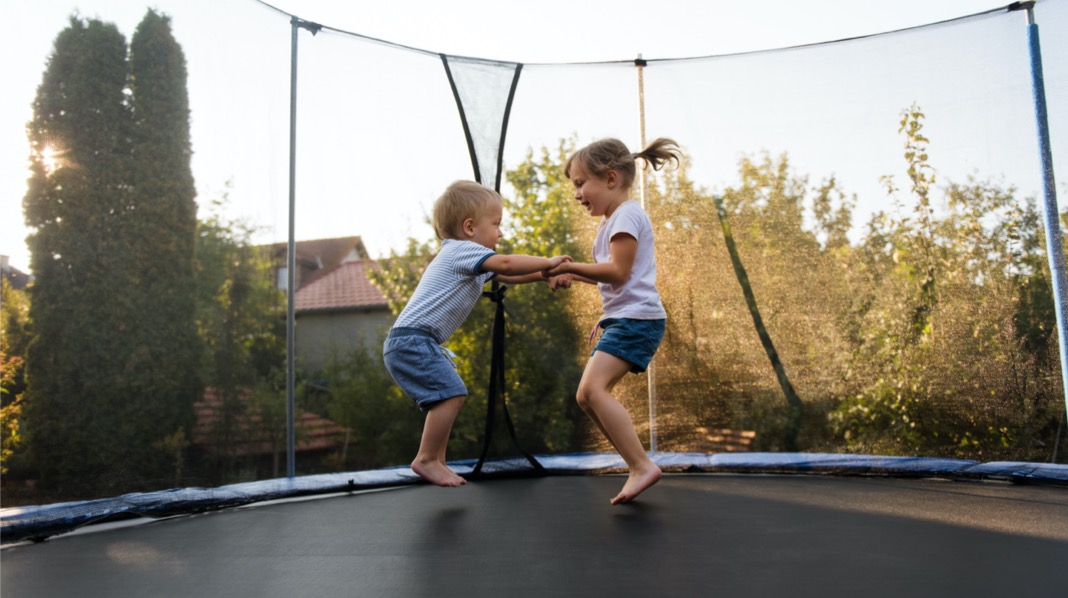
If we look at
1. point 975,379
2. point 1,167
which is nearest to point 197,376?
point 1,167

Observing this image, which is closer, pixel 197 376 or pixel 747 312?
pixel 197 376

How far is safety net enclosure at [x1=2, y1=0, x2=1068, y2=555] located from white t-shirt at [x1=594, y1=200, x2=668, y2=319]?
0.61m

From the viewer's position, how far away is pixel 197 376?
2.11 meters

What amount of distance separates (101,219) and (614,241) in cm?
121

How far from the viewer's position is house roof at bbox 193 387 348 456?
212 centimetres

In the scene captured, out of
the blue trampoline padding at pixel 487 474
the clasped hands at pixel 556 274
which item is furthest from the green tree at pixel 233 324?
the clasped hands at pixel 556 274

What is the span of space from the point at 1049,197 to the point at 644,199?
115 cm

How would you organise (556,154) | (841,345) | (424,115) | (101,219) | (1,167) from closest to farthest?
(1,167)
(101,219)
(841,345)
(424,115)
(556,154)

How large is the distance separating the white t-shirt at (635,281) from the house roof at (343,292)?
1195mm

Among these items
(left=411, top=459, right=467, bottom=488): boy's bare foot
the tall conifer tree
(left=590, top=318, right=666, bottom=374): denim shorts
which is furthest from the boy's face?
the tall conifer tree

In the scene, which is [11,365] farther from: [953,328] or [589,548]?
[953,328]

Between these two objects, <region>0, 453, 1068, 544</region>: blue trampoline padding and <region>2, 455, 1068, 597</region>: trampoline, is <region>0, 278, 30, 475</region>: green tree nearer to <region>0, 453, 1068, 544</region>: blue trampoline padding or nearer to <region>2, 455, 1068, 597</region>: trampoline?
<region>0, 453, 1068, 544</region>: blue trampoline padding

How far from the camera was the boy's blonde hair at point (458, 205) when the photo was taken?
199 cm

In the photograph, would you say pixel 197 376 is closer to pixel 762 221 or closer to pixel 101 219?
pixel 101 219
